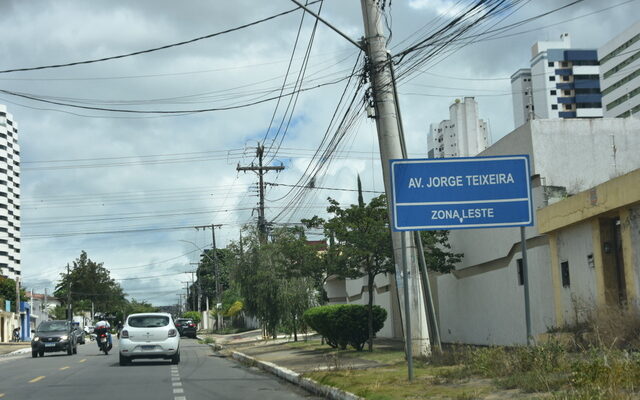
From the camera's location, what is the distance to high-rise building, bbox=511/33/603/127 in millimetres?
116312

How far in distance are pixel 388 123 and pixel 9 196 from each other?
170889 mm

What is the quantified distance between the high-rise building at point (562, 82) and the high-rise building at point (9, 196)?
360 feet

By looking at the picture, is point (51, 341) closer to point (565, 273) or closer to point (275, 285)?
point (275, 285)

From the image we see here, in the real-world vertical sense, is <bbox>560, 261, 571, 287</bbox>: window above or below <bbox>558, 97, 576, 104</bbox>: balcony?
below

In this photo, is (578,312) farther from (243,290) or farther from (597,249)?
(243,290)

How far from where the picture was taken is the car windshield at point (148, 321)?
24.3 meters

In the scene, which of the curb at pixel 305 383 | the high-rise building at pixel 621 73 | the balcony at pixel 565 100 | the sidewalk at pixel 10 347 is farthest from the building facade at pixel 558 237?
A: the balcony at pixel 565 100

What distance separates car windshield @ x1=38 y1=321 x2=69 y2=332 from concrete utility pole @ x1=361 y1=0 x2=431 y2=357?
2338cm

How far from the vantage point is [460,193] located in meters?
12.4

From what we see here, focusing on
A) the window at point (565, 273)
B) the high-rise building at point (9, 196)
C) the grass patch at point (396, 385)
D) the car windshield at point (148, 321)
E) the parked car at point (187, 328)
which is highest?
the high-rise building at point (9, 196)

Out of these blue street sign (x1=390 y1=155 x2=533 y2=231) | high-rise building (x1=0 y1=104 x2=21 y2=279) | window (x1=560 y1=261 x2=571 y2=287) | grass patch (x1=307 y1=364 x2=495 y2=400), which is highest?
high-rise building (x1=0 y1=104 x2=21 y2=279)

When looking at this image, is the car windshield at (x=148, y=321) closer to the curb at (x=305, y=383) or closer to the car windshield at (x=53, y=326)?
the curb at (x=305, y=383)

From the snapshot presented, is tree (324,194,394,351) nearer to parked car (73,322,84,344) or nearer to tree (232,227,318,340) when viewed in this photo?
tree (232,227,318,340)

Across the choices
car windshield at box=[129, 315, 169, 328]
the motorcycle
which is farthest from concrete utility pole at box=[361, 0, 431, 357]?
the motorcycle
